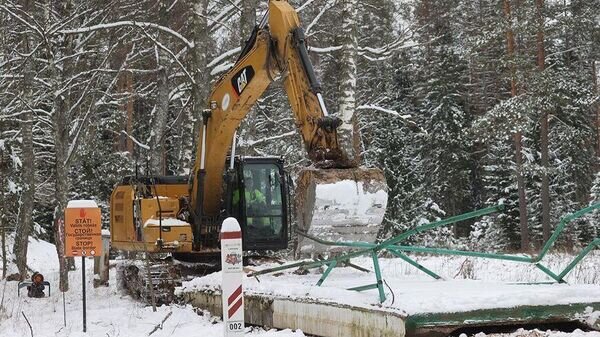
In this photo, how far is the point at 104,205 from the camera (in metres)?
32.4

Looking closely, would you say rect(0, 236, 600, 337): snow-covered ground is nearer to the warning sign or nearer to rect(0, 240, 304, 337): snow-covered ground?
rect(0, 240, 304, 337): snow-covered ground

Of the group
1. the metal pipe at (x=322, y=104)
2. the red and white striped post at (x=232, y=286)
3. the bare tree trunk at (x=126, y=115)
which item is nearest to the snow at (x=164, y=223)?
the metal pipe at (x=322, y=104)

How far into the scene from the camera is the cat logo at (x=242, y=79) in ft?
39.2

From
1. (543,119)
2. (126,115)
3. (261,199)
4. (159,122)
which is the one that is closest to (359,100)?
(543,119)

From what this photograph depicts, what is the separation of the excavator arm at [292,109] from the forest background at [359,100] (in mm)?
2104

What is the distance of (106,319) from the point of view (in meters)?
11.0

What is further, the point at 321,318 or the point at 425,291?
the point at 321,318

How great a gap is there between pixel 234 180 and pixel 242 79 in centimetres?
174

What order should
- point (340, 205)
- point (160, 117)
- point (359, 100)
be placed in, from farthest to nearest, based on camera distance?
1. point (359, 100)
2. point (160, 117)
3. point (340, 205)

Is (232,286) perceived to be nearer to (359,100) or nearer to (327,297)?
(327,297)

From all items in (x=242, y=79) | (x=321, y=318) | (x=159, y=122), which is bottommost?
(x=321, y=318)

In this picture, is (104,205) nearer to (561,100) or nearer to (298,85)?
(561,100)

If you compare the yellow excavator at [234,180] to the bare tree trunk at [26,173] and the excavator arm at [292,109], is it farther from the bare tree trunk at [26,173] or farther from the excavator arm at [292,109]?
the bare tree trunk at [26,173]

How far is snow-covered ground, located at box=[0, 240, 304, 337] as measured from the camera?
9617 millimetres
